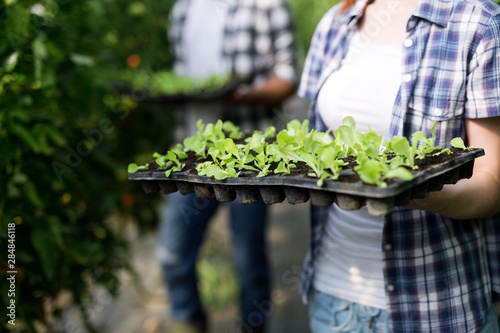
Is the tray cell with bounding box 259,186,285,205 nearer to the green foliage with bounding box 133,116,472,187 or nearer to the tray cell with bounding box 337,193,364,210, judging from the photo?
the green foliage with bounding box 133,116,472,187

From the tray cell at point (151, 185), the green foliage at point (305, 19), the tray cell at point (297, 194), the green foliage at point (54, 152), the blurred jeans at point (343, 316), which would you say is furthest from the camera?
the green foliage at point (305, 19)

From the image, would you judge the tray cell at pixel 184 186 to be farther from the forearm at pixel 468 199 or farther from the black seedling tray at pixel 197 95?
the black seedling tray at pixel 197 95

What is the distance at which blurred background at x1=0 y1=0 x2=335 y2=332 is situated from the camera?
5.15ft

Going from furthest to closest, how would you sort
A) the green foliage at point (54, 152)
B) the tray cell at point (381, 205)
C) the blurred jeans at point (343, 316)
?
the green foliage at point (54, 152)
the blurred jeans at point (343, 316)
the tray cell at point (381, 205)

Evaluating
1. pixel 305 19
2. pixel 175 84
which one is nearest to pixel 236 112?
pixel 175 84

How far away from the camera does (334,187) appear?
0.86 meters

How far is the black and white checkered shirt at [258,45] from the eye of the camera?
2.43 m

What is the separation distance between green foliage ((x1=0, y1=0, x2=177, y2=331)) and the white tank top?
0.93 metres

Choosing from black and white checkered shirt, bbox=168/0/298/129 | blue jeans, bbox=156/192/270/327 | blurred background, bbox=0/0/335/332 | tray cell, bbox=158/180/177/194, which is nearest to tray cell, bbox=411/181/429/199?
tray cell, bbox=158/180/177/194

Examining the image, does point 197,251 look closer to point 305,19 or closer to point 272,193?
point 272,193

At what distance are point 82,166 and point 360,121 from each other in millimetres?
1379

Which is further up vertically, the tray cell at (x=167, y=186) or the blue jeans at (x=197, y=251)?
the tray cell at (x=167, y=186)

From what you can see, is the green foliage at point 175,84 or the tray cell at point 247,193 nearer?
the tray cell at point 247,193

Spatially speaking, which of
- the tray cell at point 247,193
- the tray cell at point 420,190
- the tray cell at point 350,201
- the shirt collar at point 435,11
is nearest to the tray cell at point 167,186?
the tray cell at point 247,193
